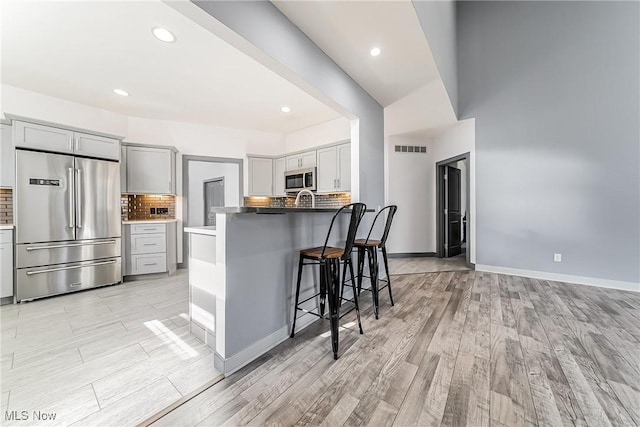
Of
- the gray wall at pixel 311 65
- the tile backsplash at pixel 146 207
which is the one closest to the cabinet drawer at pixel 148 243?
the tile backsplash at pixel 146 207

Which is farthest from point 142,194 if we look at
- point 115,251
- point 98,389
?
point 98,389

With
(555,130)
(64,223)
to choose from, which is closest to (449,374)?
(555,130)

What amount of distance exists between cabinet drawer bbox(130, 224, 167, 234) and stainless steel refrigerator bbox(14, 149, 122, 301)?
22 centimetres

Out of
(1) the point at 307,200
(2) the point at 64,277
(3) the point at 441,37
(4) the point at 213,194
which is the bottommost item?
(2) the point at 64,277

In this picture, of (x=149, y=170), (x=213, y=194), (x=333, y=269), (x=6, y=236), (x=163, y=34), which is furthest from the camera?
(x=213, y=194)

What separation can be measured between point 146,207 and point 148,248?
0.87 m

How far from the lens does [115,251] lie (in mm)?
3703

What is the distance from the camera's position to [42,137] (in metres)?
3.11

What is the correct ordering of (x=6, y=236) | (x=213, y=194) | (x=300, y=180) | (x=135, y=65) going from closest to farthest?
(x=135, y=65) → (x=6, y=236) → (x=300, y=180) → (x=213, y=194)

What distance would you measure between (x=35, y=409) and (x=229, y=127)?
4.65 m

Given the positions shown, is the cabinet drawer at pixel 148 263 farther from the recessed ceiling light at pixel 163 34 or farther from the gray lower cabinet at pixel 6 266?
the recessed ceiling light at pixel 163 34

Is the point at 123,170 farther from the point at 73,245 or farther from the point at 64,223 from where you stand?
the point at 73,245

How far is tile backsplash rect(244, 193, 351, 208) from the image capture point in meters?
4.72

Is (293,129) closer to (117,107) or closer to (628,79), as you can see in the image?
(117,107)
